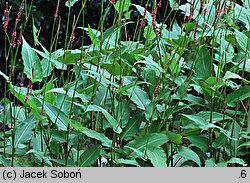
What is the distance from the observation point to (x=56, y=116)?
1.85 m

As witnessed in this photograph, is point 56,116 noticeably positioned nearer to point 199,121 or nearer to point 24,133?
point 24,133

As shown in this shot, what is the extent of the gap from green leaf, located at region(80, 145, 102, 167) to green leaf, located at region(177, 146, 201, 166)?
287 mm

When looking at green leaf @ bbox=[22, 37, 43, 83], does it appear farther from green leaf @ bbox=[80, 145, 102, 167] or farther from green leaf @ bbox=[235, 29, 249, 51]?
green leaf @ bbox=[235, 29, 249, 51]

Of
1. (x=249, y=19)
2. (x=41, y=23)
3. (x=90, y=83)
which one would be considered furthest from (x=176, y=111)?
(x=41, y=23)

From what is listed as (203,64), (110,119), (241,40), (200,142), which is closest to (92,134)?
(110,119)

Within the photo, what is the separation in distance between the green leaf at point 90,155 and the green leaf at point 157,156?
17 centimetres

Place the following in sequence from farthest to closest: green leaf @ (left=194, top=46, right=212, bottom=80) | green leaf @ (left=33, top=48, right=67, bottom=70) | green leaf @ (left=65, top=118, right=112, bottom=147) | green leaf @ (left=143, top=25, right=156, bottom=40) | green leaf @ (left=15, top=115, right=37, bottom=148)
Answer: green leaf @ (left=143, top=25, right=156, bottom=40), green leaf @ (left=194, top=46, right=212, bottom=80), green leaf @ (left=33, top=48, right=67, bottom=70), green leaf @ (left=15, top=115, right=37, bottom=148), green leaf @ (left=65, top=118, right=112, bottom=147)

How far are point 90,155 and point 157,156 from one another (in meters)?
0.22

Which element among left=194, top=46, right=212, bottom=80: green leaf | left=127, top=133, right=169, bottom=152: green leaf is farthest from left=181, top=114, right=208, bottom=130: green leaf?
left=194, top=46, right=212, bottom=80: green leaf

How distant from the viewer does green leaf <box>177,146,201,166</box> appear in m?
1.94

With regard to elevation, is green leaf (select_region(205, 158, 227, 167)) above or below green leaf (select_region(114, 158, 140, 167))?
below

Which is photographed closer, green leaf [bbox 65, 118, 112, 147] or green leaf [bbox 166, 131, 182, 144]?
green leaf [bbox 65, 118, 112, 147]

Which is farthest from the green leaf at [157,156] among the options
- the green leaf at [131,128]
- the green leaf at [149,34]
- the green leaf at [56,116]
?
the green leaf at [149,34]
